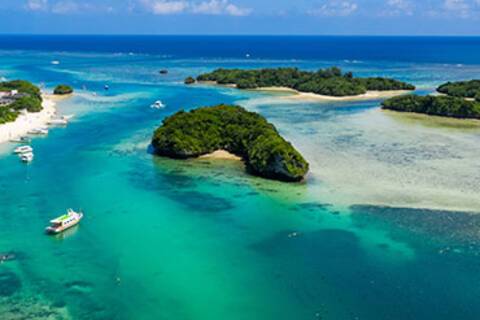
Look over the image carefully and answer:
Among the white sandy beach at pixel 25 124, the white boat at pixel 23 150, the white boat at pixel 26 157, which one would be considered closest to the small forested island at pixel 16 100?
the white sandy beach at pixel 25 124

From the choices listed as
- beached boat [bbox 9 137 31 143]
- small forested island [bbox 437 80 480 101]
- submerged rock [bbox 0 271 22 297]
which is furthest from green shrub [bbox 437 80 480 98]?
submerged rock [bbox 0 271 22 297]

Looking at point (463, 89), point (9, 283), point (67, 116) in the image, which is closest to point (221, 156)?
point (9, 283)

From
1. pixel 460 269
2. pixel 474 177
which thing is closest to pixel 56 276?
pixel 460 269

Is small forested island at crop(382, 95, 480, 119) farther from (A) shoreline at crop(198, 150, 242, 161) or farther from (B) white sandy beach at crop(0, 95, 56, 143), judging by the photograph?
(B) white sandy beach at crop(0, 95, 56, 143)

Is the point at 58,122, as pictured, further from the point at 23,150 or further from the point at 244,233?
the point at 244,233

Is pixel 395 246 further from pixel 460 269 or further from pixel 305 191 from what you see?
pixel 305 191
